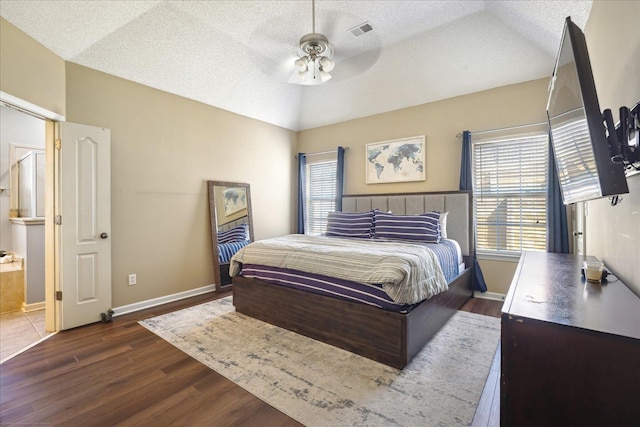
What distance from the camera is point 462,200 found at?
3.97m

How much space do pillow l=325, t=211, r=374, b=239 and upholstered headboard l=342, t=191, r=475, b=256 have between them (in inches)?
23.5

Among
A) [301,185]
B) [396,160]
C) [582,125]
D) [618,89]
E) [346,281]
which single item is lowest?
[346,281]

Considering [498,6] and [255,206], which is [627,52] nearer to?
[498,6]

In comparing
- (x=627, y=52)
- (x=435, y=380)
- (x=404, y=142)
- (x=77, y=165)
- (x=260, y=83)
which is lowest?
(x=435, y=380)

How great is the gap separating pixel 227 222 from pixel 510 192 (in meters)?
3.98

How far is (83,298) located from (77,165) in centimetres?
138

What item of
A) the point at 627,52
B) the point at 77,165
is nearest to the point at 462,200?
the point at 627,52

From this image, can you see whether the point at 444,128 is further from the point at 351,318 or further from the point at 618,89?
the point at 351,318

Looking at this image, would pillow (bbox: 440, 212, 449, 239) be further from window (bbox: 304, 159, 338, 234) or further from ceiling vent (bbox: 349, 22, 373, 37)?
ceiling vent (bbox: 349, 22, 373, 37)

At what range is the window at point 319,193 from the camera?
5504 mm

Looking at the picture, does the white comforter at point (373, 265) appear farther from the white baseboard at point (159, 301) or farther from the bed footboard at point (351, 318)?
the white baseboard at point (159, 301)

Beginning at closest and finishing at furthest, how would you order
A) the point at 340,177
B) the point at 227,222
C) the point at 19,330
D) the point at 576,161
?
1. the point at 576,161
2. the point at 19,330
3. the point at 227,222
4. the point at 340,177

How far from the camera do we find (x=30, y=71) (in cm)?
253

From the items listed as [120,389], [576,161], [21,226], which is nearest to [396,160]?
[576,161]
